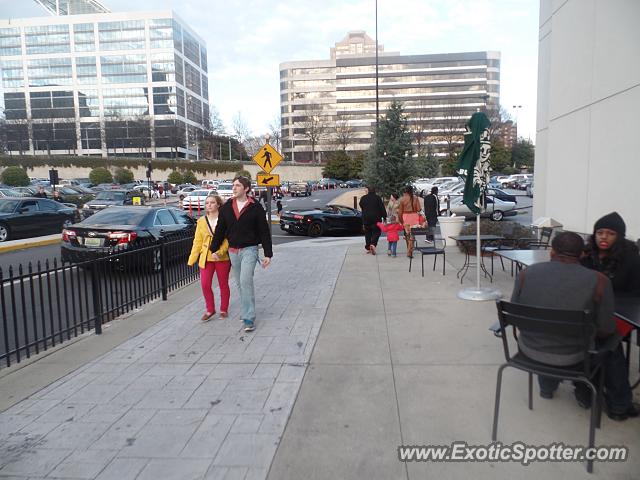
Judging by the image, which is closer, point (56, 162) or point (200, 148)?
point (56, 162)

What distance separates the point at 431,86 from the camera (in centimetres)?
12225

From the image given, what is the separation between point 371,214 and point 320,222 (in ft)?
22.9

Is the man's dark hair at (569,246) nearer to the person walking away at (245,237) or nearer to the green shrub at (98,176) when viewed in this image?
the person walking away at (245,237)

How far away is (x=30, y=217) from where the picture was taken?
1809cm

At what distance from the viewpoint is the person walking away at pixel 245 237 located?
610cm

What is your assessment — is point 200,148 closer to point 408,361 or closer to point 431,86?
point 431,86

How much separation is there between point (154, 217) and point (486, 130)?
7.95m

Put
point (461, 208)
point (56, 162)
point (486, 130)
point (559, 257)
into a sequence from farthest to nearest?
point (56, 162)
point (461, 208)
point (486, 130)
point (559, 257)

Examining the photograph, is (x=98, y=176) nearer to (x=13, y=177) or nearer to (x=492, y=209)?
(x=13, y=177)

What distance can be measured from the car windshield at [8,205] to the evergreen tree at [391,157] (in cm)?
1946

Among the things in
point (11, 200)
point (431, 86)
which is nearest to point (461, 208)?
point (11, 200)

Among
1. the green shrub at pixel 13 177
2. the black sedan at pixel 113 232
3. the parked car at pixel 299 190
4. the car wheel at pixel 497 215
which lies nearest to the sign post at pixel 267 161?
the black sedan at pixel 113 232

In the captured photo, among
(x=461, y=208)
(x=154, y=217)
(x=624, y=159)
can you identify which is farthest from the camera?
(x=461, y=208)

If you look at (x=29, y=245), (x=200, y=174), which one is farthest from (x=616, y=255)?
(x=200, y=174)
